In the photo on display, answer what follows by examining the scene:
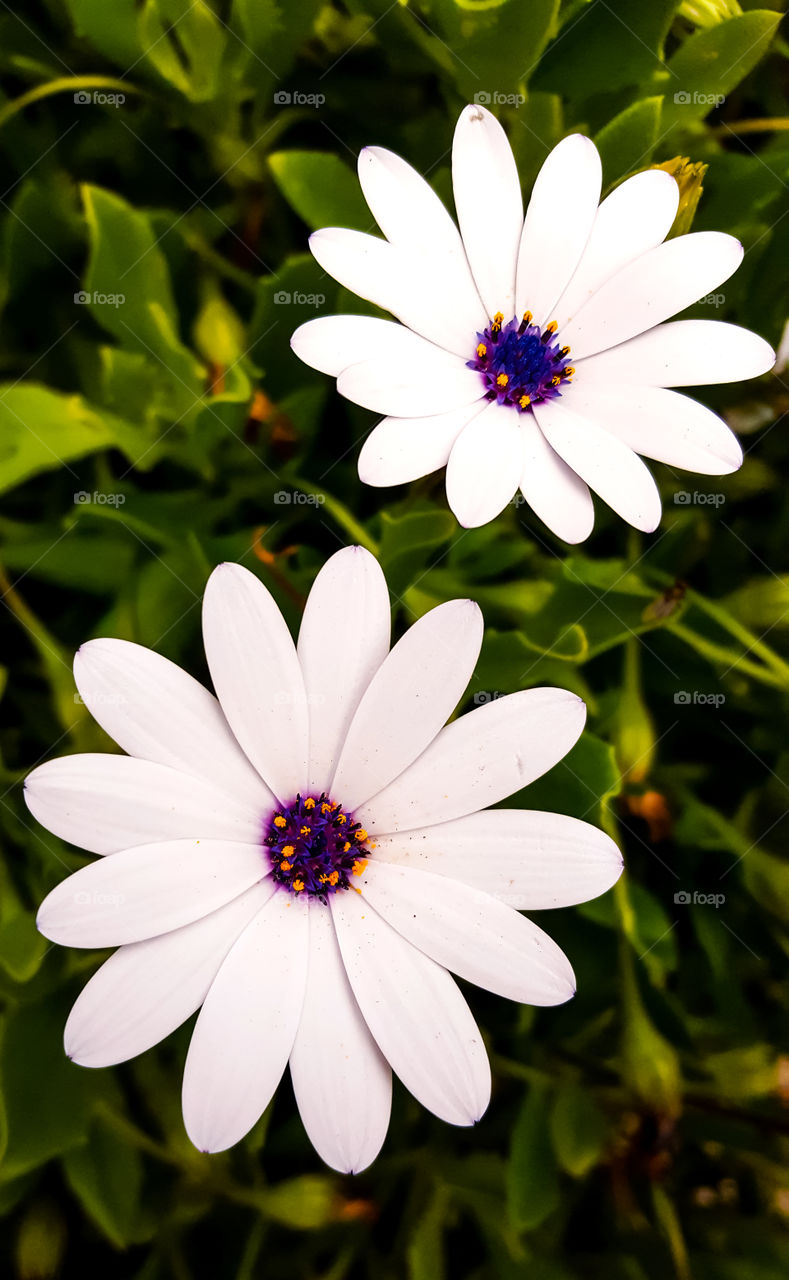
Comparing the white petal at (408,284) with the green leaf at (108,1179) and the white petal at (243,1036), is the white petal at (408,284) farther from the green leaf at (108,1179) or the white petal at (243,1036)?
the green leaf at (108,1179)

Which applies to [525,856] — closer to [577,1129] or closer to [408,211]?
[577,1129]

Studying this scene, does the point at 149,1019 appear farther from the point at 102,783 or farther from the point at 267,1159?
the point at 267,1159

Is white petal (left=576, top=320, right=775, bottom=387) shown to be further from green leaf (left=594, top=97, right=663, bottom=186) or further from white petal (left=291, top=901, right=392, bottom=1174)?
white petal (left=291, top=901, right=392, bottom=1174)

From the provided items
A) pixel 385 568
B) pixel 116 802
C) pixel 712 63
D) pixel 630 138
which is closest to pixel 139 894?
pixel 116 802

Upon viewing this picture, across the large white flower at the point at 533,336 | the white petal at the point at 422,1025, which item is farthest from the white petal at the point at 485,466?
the white petal at the point at 422,1025

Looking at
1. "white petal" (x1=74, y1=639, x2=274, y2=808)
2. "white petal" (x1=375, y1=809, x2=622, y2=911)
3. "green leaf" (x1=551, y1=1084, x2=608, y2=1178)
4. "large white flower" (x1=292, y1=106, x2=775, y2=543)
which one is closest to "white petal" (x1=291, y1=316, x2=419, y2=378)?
"large white flower" (x1=292, y1=106, x2=775, y2=543)

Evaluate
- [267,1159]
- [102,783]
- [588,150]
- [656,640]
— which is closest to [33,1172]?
[267,1159]
